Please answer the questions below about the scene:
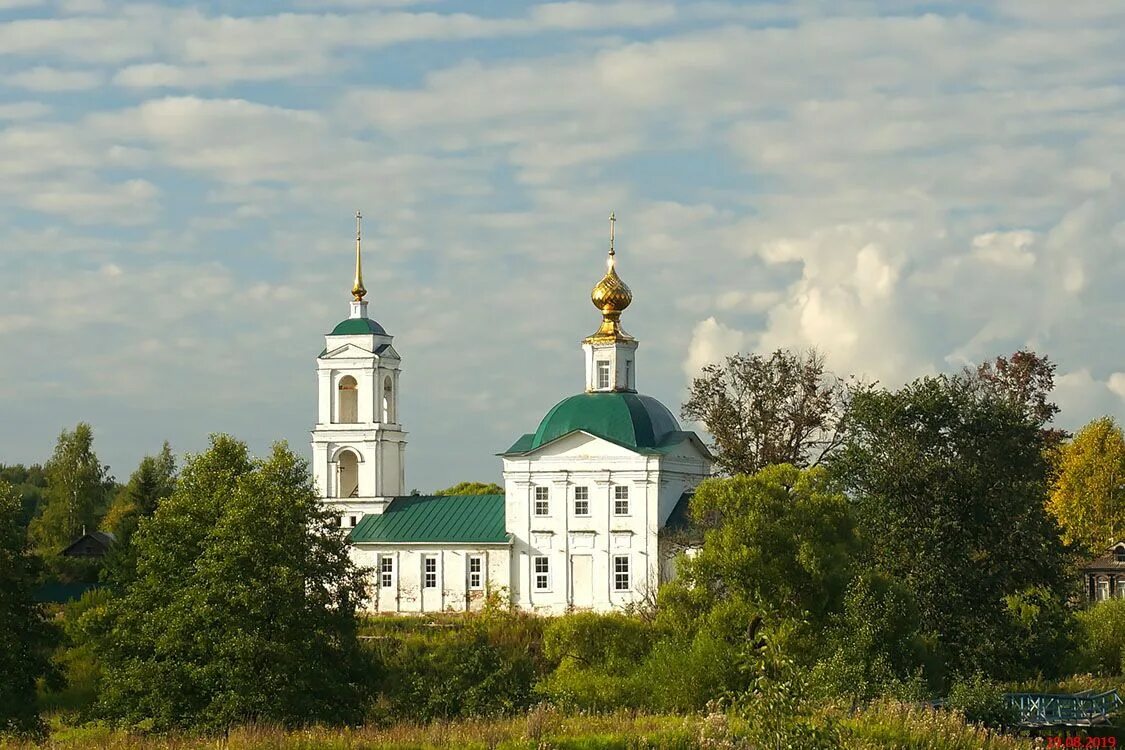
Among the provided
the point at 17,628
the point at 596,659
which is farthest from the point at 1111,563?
the point at 17,628

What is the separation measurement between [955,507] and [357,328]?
25522mm

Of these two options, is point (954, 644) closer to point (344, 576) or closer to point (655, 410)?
point (344, 576)

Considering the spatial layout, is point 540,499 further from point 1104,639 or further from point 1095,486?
point 1095,486

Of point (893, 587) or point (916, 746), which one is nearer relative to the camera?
point (916, 746)

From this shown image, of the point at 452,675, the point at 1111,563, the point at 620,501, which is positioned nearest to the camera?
the point at 452,675

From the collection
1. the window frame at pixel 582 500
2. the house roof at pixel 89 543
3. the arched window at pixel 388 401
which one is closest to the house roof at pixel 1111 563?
the window frame at pixel 582 500

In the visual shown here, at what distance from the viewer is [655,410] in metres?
59.7

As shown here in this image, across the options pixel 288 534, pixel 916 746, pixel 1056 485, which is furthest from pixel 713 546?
pixel 1056 485

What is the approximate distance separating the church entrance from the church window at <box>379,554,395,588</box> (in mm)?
6181

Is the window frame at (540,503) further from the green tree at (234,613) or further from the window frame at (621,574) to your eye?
the green tree at (234,613)

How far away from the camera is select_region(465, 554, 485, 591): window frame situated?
192 ft

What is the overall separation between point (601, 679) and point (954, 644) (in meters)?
9.04

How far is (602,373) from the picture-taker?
199 ft

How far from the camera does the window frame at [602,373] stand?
60.5 meters
